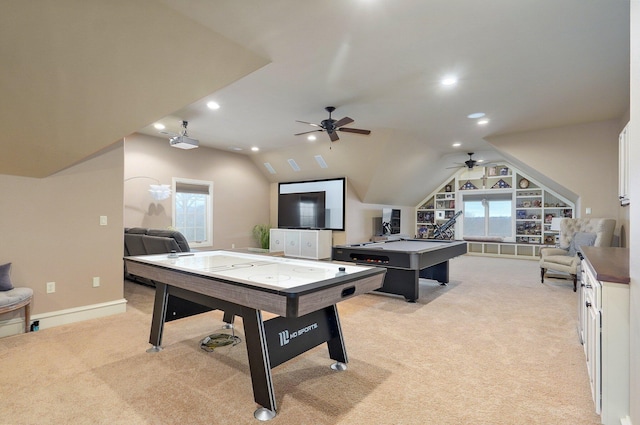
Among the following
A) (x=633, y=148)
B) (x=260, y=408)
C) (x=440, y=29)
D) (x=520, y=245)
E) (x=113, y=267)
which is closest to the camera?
(x=633, y=148)

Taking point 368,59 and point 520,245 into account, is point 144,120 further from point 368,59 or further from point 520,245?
point 520,245

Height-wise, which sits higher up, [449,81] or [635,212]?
[449,81]

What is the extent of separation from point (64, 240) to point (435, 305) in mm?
4535

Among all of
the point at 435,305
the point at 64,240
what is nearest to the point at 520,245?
the point at 435,305

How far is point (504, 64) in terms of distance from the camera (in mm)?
3518

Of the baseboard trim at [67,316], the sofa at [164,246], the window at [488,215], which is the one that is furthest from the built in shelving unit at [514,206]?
the baseboard trim at [67,316]

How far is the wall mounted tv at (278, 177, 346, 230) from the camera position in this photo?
8352 millimetres

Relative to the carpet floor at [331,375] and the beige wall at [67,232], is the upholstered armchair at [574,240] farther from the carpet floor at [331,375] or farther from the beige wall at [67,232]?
the beige wall at [67,232]

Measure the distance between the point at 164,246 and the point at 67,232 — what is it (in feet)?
3.65

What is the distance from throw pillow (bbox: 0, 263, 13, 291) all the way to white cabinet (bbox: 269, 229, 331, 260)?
5686 millimetres

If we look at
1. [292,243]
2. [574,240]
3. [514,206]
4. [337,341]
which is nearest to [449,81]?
[337,341]

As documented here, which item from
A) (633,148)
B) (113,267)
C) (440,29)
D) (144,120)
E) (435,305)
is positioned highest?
(440,29)

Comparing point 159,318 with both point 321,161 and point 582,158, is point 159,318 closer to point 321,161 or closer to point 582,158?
point 321,161

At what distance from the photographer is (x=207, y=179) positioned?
7.77 meters
